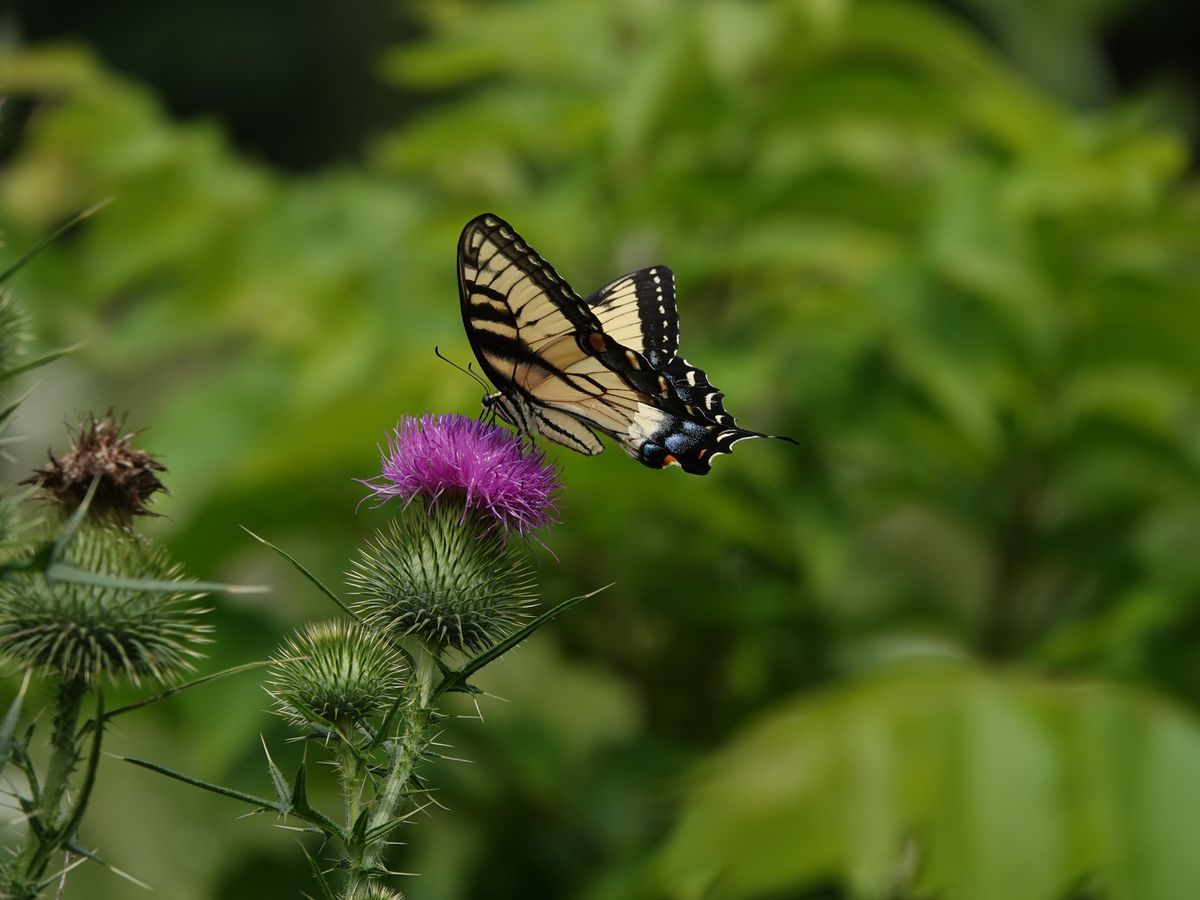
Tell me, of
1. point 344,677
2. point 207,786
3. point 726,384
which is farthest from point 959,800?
point 207,786

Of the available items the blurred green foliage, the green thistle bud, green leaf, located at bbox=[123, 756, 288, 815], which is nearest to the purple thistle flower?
the green thistle bud

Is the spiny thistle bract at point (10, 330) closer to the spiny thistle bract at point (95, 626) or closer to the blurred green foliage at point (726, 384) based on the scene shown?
the spiny thistle bract at point (95, 626)

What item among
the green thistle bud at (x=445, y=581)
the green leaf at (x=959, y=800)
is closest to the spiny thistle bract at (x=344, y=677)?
the green thistle bud at (x=445, y=581)


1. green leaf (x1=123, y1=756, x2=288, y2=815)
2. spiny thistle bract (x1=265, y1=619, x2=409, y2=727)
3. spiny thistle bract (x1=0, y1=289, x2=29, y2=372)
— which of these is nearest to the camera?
green leaf (x1=123, y1=756, x2=288, y2=815)

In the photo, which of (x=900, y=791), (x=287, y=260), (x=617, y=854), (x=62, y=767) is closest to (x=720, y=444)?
(x=62, y=767)

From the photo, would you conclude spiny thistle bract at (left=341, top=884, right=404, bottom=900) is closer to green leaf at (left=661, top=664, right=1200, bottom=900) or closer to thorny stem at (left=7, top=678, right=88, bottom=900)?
thorny stem at (left=7, top=678, right=88, bottom=900)

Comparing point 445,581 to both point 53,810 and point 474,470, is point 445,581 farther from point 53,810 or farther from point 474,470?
point 53,810

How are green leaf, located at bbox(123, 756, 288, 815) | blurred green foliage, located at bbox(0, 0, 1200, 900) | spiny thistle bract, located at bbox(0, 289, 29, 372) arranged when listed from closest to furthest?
1. green leaf, located at bbox(123, 756, 288, 815)
2. spiny thistle bract, located at bbox(0, 289, 29, 372)
3. blurred green foliage, located at bbox(0, 0, 1200, 900)

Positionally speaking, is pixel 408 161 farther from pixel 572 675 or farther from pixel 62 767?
pixel 62 767
